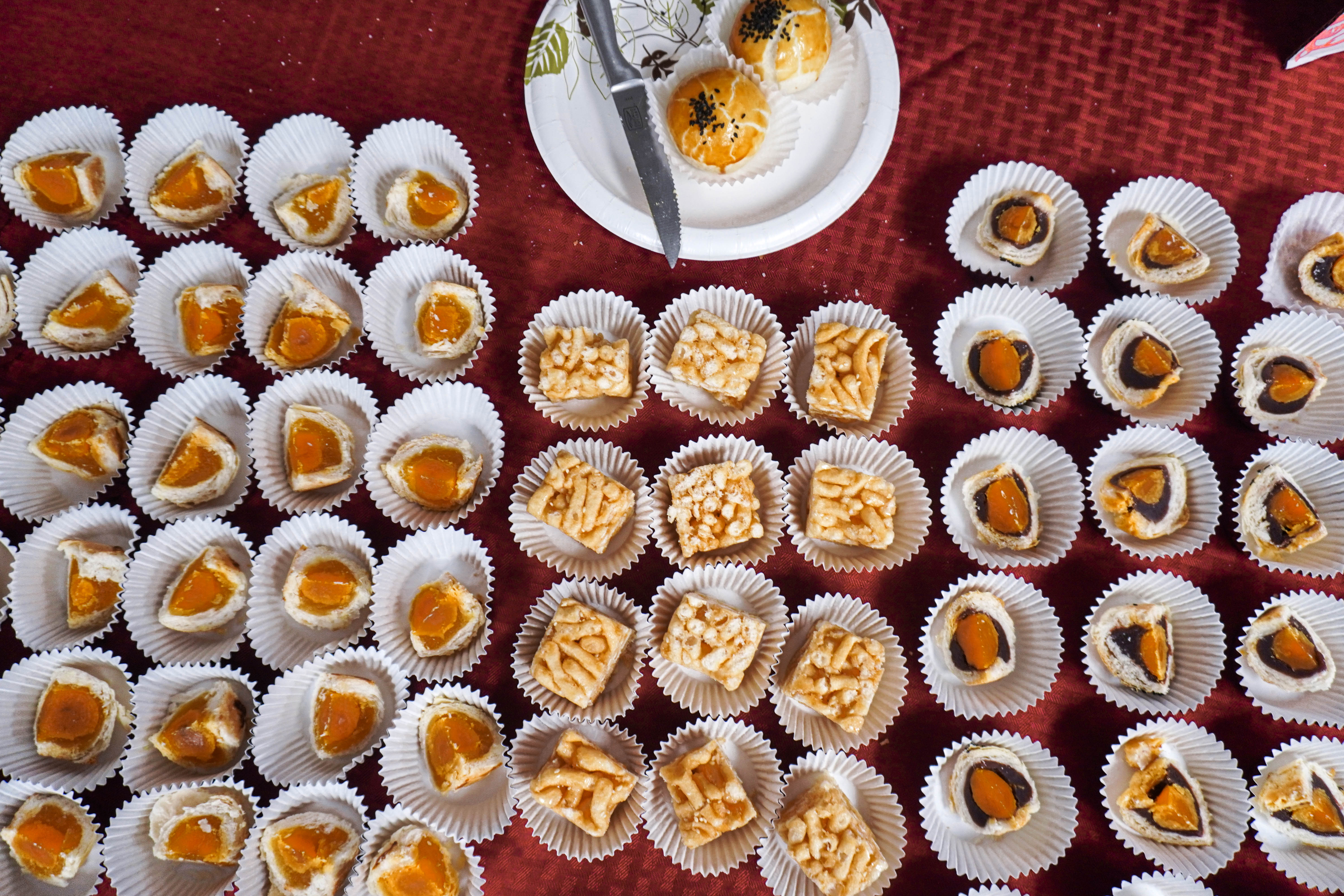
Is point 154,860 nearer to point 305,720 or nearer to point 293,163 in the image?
point 305,720

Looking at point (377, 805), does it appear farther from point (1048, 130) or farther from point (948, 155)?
point (1048, 130)

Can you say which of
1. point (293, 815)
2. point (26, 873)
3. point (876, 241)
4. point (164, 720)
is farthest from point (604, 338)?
point (26, 873)

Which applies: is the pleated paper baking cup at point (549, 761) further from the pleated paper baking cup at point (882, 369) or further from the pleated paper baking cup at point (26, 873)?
the pleated paper baking cup at point (26, 873)

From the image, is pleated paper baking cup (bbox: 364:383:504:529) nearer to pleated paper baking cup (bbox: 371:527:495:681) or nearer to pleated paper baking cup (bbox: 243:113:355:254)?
pleated paper baking cup (bbox: 371:527:495:681)

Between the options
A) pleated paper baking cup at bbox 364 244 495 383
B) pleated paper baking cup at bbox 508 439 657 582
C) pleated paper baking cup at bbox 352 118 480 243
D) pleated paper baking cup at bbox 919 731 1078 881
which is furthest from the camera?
pleated paper baking cup at bbox 352 118 480 243

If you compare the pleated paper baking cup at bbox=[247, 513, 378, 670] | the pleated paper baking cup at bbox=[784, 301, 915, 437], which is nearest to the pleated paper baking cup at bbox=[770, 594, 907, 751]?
the pleated paper baking cup at bbox=[784, 301, 915, 437]
